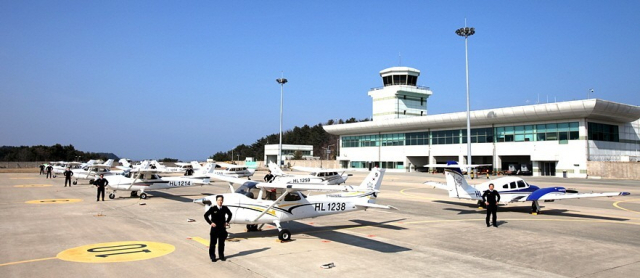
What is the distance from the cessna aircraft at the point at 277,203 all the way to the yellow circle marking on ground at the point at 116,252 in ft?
6.01

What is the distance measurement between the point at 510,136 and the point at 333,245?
216 feet

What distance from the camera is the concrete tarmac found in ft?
31.7

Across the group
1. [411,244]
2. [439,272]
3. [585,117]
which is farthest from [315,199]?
[585,117]

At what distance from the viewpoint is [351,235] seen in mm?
14297

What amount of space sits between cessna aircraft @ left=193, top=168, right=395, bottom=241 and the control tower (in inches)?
3303

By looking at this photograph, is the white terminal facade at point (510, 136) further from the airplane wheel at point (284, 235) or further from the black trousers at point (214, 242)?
the black trousers at point (214, 242)

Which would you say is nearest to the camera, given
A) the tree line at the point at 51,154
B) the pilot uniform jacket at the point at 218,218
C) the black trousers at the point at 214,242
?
the black trousers at the point at 214,242

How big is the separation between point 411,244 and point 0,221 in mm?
16796

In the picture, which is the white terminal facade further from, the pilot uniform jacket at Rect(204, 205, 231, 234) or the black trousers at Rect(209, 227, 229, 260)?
the black trousers at Rect(209, 227, 229, 260)

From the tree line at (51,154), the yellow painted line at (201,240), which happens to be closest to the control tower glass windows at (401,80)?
the yellow painted line at (201,240)

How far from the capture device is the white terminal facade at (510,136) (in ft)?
200

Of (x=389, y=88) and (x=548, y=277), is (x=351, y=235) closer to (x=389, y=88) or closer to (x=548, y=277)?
(x=548, y=277)

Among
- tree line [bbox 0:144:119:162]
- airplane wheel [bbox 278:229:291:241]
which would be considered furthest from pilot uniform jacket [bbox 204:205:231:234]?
tree line [bbox 0:144:119:162]

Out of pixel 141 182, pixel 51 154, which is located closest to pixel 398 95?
pixel 141 182
